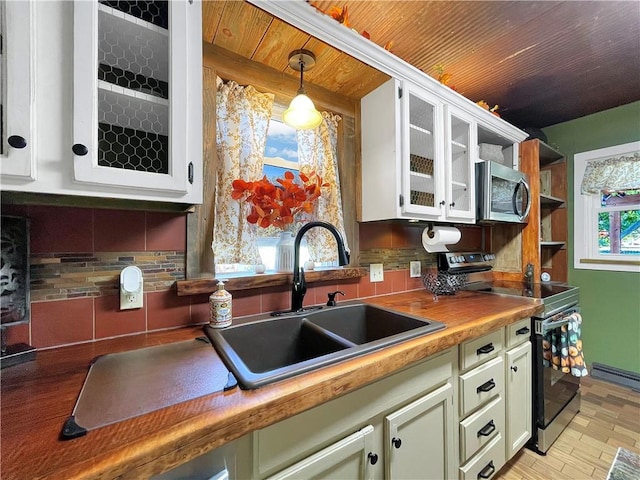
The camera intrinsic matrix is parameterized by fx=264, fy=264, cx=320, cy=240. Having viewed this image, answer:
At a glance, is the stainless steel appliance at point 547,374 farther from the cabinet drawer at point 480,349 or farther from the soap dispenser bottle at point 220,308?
the soap dispenser bottle at point 220,308

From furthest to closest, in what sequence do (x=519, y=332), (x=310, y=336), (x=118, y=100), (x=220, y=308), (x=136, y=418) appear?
(x=519, y=332), (x=310, y=336), (x=220, y=308), (x=118, y=100), (x=136, y=418)

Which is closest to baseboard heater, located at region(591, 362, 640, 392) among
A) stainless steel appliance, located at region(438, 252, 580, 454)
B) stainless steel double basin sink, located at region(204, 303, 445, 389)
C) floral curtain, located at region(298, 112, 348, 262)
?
stainless steel appliance, located at region(438, 252, 580, 454)

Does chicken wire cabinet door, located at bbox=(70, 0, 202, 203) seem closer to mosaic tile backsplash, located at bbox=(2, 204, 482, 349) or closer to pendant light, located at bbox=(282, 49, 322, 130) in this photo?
Answer: mosaic tile backsplash, located at bbox=(2, 204, 482, 349)

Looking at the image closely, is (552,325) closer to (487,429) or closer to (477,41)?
(487,429)

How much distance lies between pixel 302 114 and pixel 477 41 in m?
1.12

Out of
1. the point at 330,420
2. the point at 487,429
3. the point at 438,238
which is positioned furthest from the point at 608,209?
the point at 330,420

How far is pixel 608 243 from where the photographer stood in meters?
2.36

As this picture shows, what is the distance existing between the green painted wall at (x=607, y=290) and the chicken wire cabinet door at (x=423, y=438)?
7.79 ft

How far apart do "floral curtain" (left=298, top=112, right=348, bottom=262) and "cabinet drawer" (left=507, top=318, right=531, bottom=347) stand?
98 centimetres

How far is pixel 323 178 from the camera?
1482 mm

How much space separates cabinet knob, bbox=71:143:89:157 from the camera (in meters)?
0.62

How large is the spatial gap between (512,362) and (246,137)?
174 cm

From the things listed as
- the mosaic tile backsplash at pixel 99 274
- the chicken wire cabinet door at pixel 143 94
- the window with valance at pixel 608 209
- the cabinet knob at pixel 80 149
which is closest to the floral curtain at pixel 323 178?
the mosaic tile backsplash at pixel 99 274

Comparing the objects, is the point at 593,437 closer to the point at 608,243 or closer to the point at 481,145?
the point at 608,243
